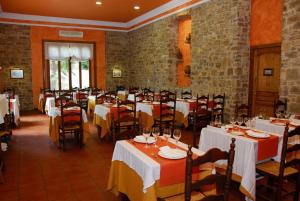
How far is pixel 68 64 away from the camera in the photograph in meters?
12.1

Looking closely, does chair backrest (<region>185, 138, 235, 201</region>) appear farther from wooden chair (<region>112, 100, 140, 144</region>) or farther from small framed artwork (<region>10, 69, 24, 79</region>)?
small framed artwork (<region>10, 69, 24, 79</region>)

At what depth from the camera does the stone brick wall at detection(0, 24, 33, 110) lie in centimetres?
1077

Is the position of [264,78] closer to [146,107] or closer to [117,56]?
[146,107]

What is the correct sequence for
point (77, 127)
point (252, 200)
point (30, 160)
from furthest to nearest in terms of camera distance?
point (77, 127), point (30, 160), point (252, 200)

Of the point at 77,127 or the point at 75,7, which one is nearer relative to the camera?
the point at 77,127

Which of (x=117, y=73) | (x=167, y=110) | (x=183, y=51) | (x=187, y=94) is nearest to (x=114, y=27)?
(x=117, y=73)

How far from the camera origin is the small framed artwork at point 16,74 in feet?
36.0

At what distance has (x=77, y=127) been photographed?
18.1 ft

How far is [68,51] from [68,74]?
1.07 metres

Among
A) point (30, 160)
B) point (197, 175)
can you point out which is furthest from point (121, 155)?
point (30, 160)

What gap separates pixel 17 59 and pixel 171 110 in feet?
25.6

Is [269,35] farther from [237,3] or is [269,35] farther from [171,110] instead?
[171,110]

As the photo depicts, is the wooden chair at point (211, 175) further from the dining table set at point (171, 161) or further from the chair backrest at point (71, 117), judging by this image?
the chair backrest at point (71, 117)

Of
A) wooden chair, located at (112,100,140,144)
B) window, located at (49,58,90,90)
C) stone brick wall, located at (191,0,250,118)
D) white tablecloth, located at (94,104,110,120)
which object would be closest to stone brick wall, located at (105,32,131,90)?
window, located at (49,58,90,90)
